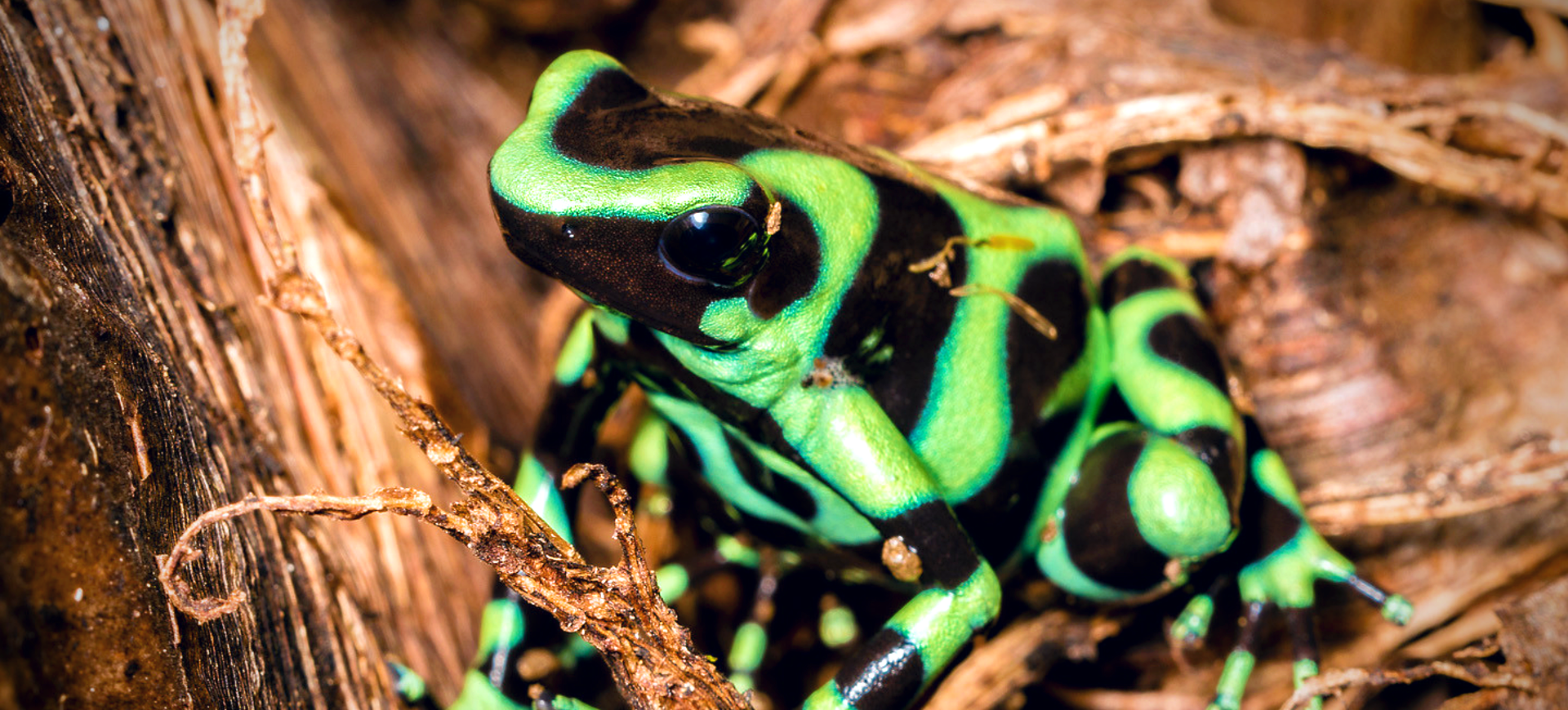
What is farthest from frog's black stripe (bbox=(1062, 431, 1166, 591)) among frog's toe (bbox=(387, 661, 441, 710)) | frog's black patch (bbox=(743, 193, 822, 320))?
frog's toe (bbox=(387, 661, 441, 710))

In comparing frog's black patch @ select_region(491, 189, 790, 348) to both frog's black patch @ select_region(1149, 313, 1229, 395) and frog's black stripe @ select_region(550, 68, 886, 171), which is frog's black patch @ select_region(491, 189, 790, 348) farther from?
frog's black patch @ select_region(1149, 313, 1229, 395)

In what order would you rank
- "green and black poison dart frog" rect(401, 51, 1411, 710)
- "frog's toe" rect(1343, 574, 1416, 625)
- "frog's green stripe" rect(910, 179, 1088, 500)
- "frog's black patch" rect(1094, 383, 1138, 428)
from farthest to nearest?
"frog's black patch" rect(1094, 383, 1138, 428)
"frog's toe" rect(1343, 574, 1416, 625)
"frog's green stripe" rect(910, 179, 1088, 500)
"green and black poison dart frog" rect(401, 51, 1411, 710)

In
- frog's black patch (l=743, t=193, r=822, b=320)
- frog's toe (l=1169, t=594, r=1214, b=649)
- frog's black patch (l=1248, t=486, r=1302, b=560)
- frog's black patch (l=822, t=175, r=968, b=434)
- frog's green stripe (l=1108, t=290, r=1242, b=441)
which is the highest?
frog's black patch (l=743, t=193, r=822, b=320)

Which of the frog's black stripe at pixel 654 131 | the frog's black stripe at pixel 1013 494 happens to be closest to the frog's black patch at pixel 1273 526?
the frog's black stripe at pixel 1013 494

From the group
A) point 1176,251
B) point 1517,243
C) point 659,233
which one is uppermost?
point 659,233

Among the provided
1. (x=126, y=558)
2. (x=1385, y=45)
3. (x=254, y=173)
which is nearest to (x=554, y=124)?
(x=254, y=173)

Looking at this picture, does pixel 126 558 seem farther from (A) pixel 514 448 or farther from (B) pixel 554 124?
(A) pixel 514 448
